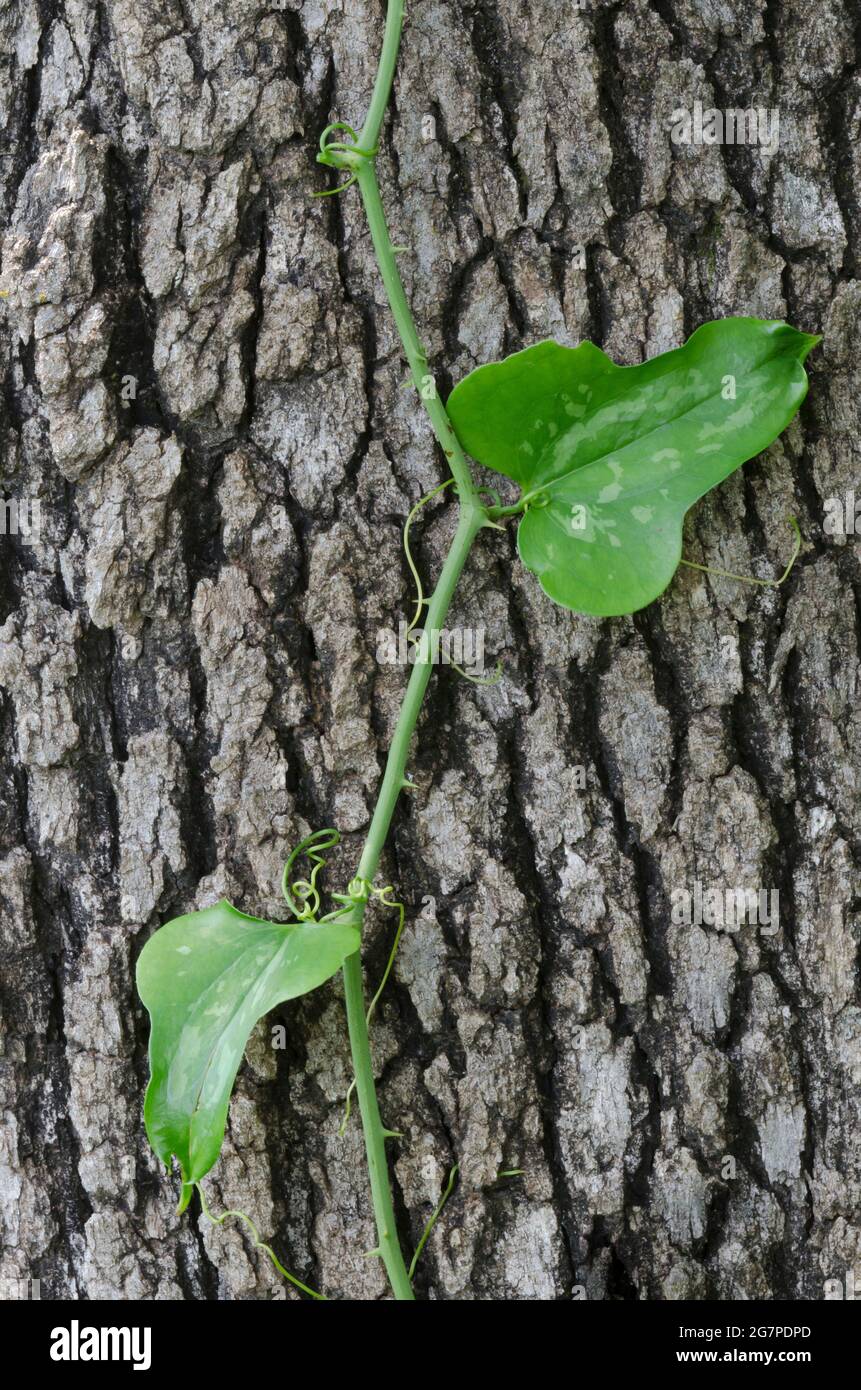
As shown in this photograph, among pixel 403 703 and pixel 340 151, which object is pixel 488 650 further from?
pixel 340 151

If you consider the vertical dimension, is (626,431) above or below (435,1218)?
above

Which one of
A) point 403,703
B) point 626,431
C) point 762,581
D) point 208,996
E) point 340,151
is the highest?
point 340,151

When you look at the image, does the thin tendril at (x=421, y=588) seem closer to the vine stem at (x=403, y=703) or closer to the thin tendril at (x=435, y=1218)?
the vine stem at (x=403, y=703)

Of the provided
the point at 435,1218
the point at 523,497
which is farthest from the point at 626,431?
the point at 435,1218

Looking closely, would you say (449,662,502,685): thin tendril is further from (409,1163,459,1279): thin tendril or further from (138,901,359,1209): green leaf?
(409,1163,459,1279): thin tendril

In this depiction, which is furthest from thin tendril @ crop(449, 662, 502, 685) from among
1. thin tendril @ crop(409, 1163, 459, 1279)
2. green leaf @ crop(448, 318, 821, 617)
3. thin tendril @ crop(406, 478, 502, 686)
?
thin tendril @ crop(409, 1163, 459, 1279)

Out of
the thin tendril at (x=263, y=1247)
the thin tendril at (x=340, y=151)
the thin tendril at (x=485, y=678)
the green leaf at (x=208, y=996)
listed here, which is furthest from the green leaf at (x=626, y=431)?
the thin tendril at (x=263, y=1247)

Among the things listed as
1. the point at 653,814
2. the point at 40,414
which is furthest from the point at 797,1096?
the point at 40,414
